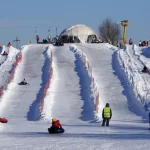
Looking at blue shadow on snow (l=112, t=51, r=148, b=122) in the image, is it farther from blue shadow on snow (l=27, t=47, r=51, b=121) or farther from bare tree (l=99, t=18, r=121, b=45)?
bare tree (l=99, t=18, r=121, b=45)

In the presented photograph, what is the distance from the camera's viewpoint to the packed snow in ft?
67.5

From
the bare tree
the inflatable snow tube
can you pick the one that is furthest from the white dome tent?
the inflatable snow tube

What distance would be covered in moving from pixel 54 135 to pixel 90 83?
16396 millimetres

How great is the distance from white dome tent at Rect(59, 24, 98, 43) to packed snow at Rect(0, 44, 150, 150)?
2280 cm

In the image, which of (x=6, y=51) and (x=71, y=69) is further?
(x=6, y=51)

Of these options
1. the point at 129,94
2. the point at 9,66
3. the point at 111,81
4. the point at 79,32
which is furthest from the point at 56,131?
the point at 79,32

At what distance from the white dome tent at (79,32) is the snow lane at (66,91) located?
28.5 meters

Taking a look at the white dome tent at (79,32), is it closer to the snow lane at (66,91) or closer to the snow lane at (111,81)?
the snow lane at (111,81)

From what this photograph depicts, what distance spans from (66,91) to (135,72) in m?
7.88

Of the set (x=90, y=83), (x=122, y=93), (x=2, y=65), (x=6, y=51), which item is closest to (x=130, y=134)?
(x=122, y=93)

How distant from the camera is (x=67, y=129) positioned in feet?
80.1

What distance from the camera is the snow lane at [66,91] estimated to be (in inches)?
1201

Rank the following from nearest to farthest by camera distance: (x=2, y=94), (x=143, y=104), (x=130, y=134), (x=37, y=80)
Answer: (x=130, y=134) → (x=143, y=104) → (x=2, y=94) → (x=37, y=80)

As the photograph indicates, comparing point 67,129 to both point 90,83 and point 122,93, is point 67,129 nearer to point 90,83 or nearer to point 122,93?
point 122,93
